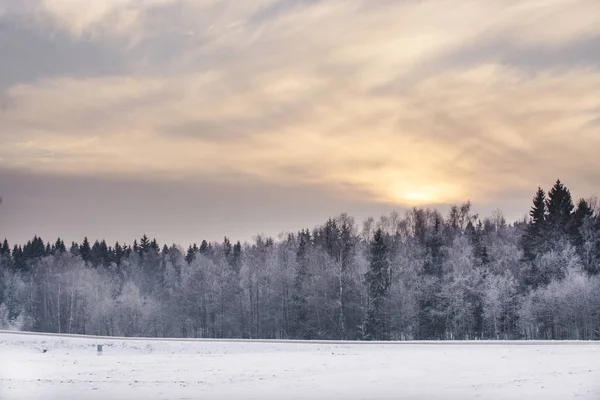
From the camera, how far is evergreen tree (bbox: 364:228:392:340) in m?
74.6

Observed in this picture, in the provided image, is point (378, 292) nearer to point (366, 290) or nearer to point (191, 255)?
point (366, 290)

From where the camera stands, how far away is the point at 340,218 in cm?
10431

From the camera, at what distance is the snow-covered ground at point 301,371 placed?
89.7 feet

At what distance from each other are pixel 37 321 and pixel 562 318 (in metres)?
89.8

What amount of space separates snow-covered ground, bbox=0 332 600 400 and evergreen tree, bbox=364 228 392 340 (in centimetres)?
2667

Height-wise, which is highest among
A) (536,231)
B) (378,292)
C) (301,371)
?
(536,231)

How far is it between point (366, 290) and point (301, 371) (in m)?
47.0

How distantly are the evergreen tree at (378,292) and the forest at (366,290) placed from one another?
142 mm

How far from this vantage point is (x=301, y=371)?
34.6 m

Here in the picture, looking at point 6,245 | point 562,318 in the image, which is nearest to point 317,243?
point 562,318

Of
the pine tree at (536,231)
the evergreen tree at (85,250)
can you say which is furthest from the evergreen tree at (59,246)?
the pine tree at (536,231)

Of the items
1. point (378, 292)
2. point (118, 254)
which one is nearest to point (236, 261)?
point (378, 292)

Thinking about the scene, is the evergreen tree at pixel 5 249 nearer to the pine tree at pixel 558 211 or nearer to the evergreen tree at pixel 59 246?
the evergreen tree at pixel 59 246

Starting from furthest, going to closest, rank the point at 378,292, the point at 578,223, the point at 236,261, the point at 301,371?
the point at 236,261, the point at 578,223, the point at 378,292, the point at 301,371
